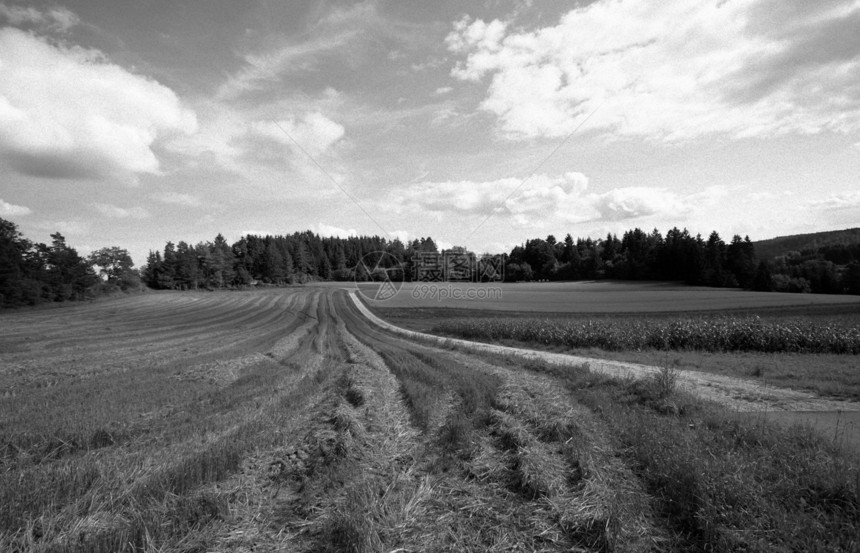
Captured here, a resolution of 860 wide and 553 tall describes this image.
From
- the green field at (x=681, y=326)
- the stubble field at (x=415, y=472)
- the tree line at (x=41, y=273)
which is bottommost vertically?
the green field at (x=681, y=326)

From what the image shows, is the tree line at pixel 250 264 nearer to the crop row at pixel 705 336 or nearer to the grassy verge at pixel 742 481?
the crop row at pixel 705 336

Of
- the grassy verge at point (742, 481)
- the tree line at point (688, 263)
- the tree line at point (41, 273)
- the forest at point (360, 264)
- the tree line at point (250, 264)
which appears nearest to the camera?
the grassy verge at point (742, 481)

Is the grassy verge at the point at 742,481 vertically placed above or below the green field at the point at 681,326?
above

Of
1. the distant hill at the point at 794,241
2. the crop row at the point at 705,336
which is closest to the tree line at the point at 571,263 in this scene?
the distant hill at the point at 794,241

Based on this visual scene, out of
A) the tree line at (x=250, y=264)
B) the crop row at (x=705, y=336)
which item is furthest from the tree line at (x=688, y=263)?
the crop row at (x=705, y=336)

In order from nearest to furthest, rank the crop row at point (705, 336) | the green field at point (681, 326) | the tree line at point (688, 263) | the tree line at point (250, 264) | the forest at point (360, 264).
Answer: the green field at point (681, 326), the crop row at point (705, 336), the forest at point (360, 264), the tree line at point (688, 263), the tree line at point (250, 264)

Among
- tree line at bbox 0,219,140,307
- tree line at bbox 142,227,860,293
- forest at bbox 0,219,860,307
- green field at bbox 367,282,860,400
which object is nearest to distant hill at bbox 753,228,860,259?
forest at bbox 0,219,860,307

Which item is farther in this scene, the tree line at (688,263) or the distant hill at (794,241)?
the distant hill at (794,241)

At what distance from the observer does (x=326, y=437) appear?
698 centimetres

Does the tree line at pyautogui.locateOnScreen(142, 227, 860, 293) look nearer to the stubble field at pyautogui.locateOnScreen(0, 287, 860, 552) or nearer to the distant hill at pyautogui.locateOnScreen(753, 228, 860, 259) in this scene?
the distant hill at pyautogui.locateOnScreen(753, 228, 860, 259)

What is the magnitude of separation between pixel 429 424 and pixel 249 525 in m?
4.22

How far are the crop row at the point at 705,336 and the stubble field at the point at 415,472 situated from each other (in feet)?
45.8

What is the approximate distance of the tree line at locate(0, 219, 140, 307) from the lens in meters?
52.6

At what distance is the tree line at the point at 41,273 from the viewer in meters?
52.6
